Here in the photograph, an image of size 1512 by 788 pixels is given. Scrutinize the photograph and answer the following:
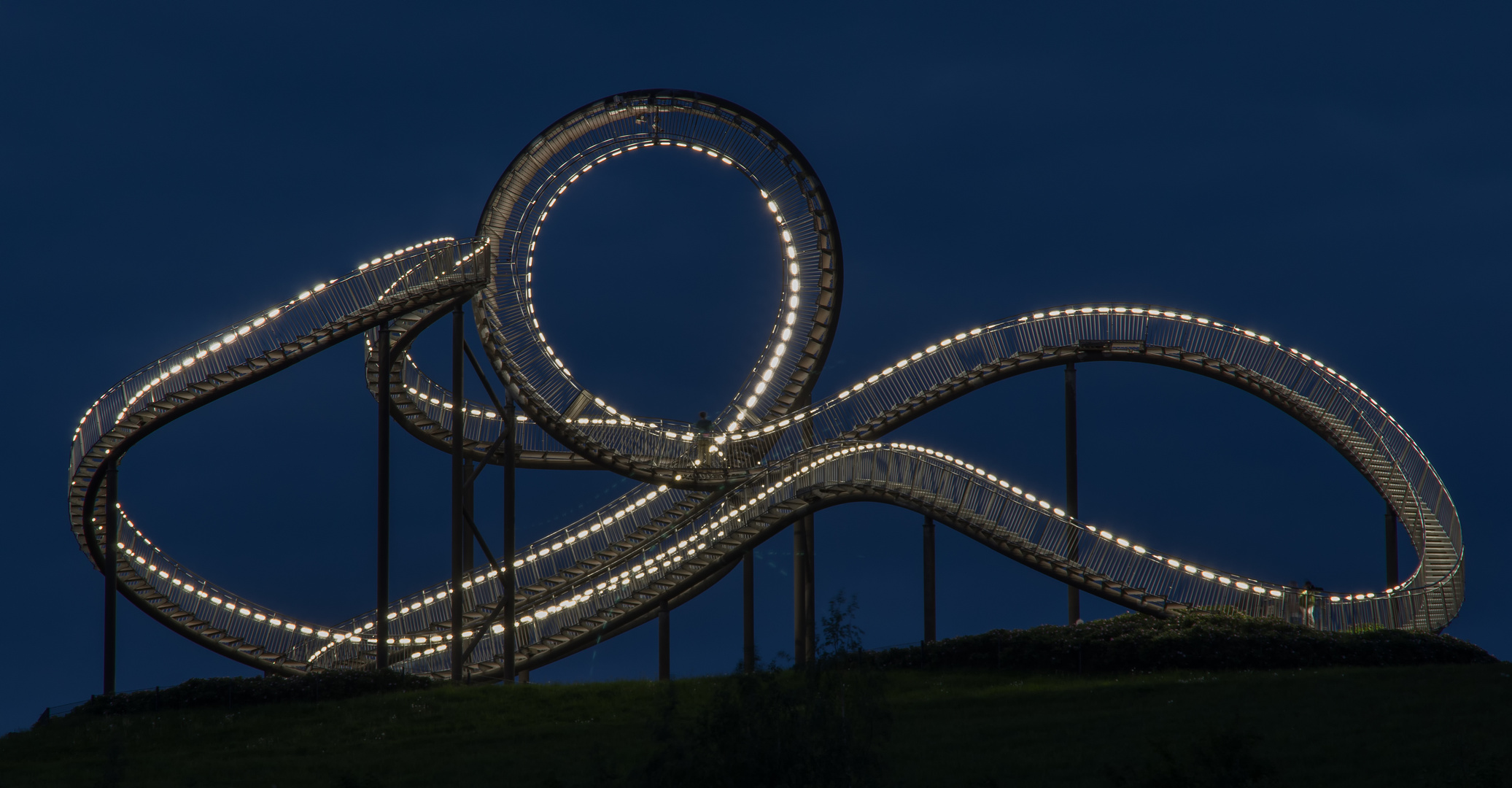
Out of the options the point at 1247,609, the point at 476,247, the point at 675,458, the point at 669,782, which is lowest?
the point at 669,782

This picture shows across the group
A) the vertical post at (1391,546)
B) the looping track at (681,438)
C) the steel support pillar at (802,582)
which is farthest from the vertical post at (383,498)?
the vertical post at (1391,546)

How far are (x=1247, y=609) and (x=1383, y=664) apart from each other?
3.04m

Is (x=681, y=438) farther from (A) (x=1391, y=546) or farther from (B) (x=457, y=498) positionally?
(A) (x=1391, y=546)

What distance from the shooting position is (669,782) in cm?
1441

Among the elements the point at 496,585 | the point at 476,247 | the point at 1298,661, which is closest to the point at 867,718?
the point at 1298,661

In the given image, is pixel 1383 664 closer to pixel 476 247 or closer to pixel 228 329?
pixel 476 247

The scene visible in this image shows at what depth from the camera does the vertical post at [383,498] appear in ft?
94.9

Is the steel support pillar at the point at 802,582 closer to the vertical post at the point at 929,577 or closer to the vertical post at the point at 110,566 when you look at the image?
the vertical post at the point at 929,577

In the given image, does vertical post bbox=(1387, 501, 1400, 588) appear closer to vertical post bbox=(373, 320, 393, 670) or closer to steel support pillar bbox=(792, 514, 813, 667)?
steel support pillar bbox=(792, 514, 813, 667)

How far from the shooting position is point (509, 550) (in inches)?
1221

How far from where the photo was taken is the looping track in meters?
29.8

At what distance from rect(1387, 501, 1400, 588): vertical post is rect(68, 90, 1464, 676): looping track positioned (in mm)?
394

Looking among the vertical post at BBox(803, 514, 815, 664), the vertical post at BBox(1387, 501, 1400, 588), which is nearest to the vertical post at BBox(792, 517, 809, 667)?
Answer: the vertical post at BBox(803, 514, 815, 664)

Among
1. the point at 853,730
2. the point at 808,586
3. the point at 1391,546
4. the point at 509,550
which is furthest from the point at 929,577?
the point at 853,730
